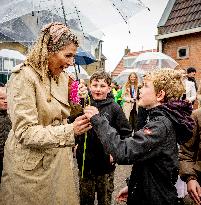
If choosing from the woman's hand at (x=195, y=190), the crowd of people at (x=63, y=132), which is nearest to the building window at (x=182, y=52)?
the woman's hand at (x=195, y=190)

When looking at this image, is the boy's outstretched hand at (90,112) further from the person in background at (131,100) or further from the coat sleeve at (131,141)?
the person in background at (131,100)

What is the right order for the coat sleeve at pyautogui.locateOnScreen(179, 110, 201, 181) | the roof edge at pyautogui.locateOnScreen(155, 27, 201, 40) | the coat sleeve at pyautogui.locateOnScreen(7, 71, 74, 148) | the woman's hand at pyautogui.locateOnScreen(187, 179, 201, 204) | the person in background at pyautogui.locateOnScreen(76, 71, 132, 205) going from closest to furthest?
the coat sleeve at pyautogui.locateOnScreen(7, 71, 74, 148), the woman's hand at pyautogui.locateOnScreen(187, 179, 201, 204), the coat sleeve at pyautogui.locateOnScreen(179, 110, 201, 181), the person in background at pyautogui.locateOnScreen(76, 71, 132, 205), the roof edge at pyautogui.locateOnScreen(155, 27, 201, 40)

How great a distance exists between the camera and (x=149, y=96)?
103 inches

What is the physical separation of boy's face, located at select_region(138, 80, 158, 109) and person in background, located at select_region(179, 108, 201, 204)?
52 centimetres

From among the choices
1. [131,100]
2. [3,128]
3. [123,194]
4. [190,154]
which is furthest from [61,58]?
[131,100]

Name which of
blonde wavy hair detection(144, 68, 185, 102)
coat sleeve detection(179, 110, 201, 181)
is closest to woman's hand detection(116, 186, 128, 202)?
coat sleeve detection(179, 110, 201, 181)

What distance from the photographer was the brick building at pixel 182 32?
14.6m

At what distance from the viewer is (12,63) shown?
12141 mm

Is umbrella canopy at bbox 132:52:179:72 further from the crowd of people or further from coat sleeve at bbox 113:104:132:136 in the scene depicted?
the crowd of people

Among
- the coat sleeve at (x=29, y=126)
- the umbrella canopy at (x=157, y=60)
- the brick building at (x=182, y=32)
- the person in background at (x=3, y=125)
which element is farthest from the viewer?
the brick building at (x=182, y=32)

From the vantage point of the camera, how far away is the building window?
50.4ft

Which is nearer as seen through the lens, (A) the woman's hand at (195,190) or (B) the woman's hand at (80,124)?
(B) the woman's hand at (80,124)

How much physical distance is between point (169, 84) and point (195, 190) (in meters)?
0.90

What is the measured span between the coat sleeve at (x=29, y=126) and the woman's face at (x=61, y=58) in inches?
10.5
